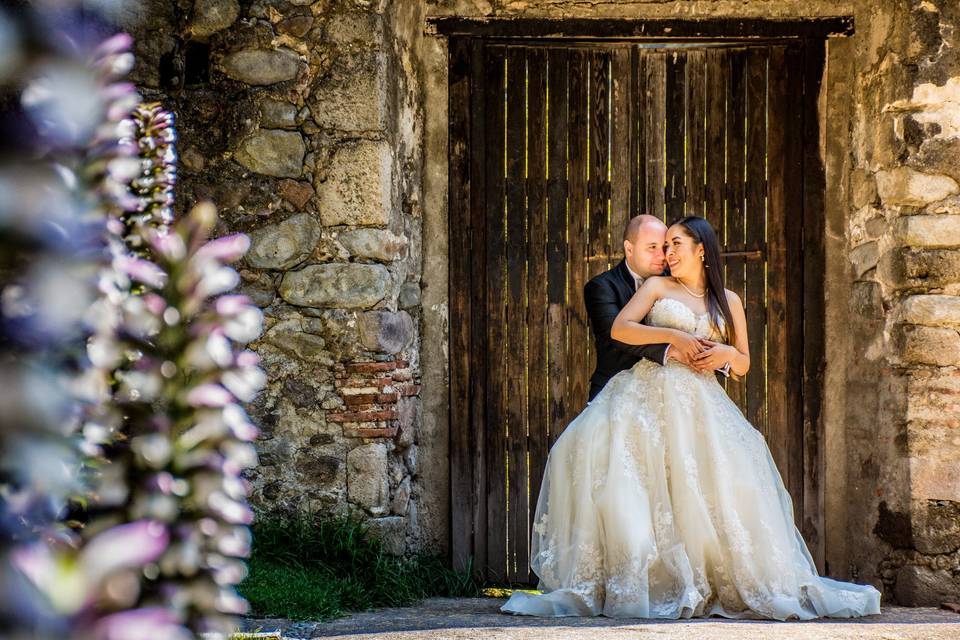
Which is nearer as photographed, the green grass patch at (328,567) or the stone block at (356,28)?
the green grass patch at (328,567)

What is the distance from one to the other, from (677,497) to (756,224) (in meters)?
2.07

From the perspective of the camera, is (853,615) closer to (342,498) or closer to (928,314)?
(928,314)

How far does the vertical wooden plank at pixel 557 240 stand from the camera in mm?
5578

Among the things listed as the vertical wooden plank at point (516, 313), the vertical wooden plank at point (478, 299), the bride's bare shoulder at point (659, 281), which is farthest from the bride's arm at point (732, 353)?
the vertical wooden plank at point (478, 299)

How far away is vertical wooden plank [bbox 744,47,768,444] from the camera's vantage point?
5559 millimetres

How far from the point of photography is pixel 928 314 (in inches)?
186

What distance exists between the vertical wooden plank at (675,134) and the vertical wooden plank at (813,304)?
2.32 ft

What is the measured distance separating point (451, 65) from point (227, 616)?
481cm

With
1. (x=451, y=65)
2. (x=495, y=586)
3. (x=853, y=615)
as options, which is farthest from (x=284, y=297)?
(x=853, y=615)

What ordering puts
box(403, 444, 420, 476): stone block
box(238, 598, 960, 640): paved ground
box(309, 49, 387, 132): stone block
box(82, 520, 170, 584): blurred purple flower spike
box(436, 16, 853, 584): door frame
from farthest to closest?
box(436, 16, 853, 584): door frame
box(403, 444, 420, 476): stone block
box(309, 49, 387, 132): stone block
box(238, 598, 960, 640): paved ground
box(82, 520, 170, 584): blurred purple flower spike

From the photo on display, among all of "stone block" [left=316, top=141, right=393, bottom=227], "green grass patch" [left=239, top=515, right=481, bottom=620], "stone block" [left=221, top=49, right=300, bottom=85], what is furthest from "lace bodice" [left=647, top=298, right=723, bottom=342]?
"stone block" [left=221, top=49, right=300, bottom=85]

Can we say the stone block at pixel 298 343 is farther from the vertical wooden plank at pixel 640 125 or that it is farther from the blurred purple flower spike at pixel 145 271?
the blurred purple flower spike at pixel 145 271

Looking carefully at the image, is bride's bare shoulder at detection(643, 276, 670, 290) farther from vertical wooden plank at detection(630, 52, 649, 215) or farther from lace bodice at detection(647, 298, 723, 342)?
vertical wooden plank at detection(630, 52, 649, 215)

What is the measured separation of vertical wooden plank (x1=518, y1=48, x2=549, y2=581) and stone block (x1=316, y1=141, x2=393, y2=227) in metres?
1.13
